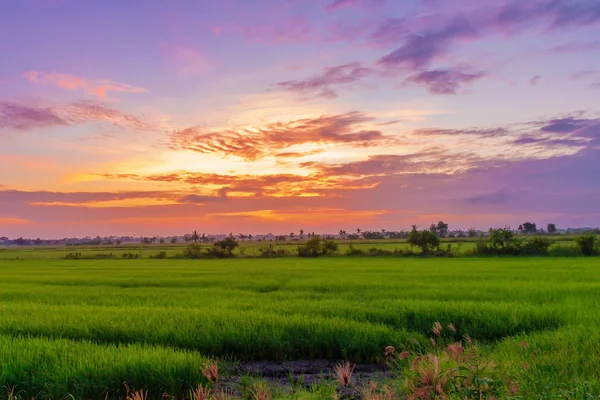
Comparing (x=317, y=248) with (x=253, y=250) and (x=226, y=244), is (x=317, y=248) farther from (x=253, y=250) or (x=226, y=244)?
(x=253, y=250)

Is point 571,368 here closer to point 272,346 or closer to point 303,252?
point 272,346

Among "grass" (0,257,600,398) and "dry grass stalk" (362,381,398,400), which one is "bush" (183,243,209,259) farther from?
"dry grass stalk" (362,381,398,400)

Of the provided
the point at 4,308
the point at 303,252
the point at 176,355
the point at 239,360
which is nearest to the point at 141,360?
the point at 176,355

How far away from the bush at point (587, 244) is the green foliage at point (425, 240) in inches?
562

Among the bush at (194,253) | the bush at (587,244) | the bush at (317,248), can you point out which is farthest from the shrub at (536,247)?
the bush at (194,253)

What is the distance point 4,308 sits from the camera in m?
12.6

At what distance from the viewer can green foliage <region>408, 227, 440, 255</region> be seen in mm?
53391

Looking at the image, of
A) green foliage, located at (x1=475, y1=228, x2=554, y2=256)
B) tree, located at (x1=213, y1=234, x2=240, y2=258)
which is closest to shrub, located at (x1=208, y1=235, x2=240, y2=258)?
tree, located at (x1=213, y1=234, x2=240, y2=258)

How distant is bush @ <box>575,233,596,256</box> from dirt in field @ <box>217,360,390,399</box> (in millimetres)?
45945

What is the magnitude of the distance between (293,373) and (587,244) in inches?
1859

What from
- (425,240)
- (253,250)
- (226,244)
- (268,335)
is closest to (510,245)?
(425,240)

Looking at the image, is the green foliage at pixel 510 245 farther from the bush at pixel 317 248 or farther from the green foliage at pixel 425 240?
the bush at pixel 317 248

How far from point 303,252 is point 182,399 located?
5181cm

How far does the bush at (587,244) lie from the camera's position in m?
44.5
